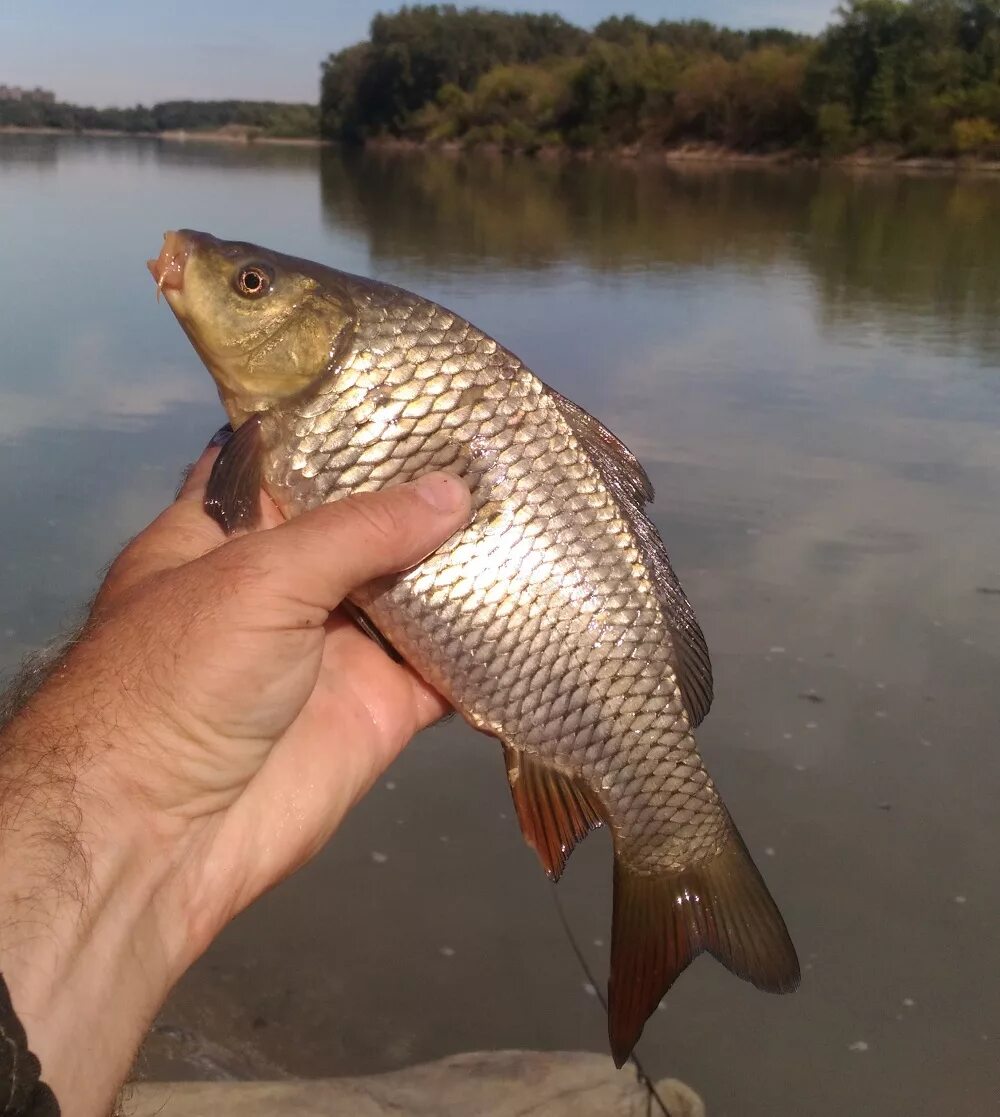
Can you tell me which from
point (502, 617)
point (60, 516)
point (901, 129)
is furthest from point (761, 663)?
point (901, 129)

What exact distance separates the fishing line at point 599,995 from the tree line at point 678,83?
1914 inches

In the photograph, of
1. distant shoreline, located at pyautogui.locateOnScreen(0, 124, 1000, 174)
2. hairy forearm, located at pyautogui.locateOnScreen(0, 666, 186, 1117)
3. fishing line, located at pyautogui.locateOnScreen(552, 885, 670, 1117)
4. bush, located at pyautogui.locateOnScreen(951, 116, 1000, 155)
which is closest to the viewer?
hairy forearm, located at pyautogui.locateOnScreen(0, 666, 186, 1117)

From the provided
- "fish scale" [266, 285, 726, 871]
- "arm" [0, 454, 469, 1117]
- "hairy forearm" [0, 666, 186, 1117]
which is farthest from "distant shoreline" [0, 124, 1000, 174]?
"hairy forearm" [0, 666, 186, 1117]

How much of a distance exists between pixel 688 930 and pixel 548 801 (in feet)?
1.17

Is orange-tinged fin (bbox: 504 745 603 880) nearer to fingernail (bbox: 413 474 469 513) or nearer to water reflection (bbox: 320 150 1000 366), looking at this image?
fingernail (bbox: 413 474 469 513)

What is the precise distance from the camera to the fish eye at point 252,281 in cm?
214

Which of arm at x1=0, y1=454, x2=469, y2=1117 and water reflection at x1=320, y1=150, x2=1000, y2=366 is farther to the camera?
water reflection at x1=320, y1=150, x2=1000, y2=366

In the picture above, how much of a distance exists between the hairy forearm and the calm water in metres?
1.25

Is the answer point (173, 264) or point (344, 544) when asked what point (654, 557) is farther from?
point (173, 264)

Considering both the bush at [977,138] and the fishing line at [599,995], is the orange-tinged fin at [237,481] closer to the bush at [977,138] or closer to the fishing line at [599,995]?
the fishing line at [599,995]

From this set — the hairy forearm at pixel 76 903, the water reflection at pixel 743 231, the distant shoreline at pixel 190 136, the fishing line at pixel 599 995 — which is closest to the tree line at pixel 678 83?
the distant shoreline at pixel 190 136

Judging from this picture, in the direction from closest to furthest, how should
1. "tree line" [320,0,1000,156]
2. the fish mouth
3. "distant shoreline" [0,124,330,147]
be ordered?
the fish mouth, "tree line" [320,0,1000,156], "distant shoreline" [0,124,330,147]

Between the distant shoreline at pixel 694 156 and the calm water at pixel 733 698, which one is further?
the distant shoreline at pixel 694 156

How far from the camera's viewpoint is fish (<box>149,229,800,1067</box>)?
208 cm
